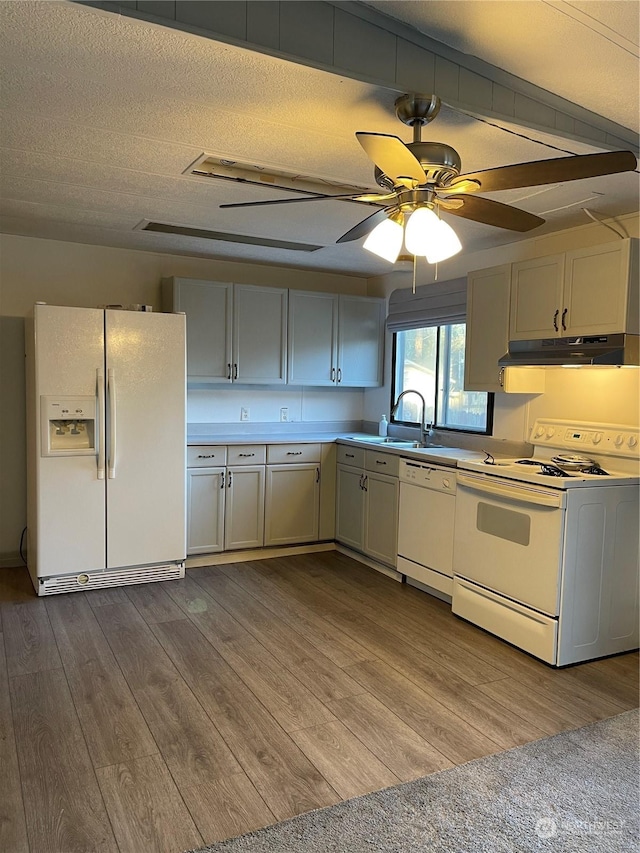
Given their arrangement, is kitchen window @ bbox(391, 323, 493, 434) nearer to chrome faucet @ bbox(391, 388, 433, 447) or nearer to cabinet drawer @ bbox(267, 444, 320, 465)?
chrome faucet @ bbox(391, 388, 433, 447)

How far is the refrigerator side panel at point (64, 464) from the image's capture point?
12.6 ft

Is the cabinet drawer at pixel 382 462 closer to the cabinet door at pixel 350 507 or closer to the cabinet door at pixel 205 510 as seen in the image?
the cabinet door at pixel 350 507

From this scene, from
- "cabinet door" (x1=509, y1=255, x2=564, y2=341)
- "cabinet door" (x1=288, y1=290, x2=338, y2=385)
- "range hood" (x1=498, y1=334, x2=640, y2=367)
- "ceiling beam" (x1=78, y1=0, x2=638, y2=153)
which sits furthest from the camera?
"cabinet door" (x1=288, y1=290, x2=338, y2=385)

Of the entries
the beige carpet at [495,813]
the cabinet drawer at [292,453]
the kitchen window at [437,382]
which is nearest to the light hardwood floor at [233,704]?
the beige carpet at [495,813]

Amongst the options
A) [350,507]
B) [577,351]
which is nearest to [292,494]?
[350,507]

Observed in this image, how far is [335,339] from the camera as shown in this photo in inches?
208

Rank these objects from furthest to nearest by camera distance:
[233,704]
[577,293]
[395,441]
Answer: [395,441] → [577,293] → [233,704]

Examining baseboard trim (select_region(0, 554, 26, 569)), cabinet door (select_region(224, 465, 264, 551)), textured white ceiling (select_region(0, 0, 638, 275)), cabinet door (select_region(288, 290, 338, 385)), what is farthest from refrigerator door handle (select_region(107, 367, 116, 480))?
cabinet door (select_region(288, 290, 338, 385))

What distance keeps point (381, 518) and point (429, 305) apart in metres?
1.65

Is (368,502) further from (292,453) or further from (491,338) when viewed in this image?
(491,338)

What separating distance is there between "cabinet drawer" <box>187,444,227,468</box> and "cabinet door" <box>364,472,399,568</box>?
3.53ft

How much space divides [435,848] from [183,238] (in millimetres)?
3739

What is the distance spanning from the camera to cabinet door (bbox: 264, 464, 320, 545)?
4824 millimetres

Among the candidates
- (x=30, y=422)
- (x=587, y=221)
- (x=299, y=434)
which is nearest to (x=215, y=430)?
(x=299, y=434)
